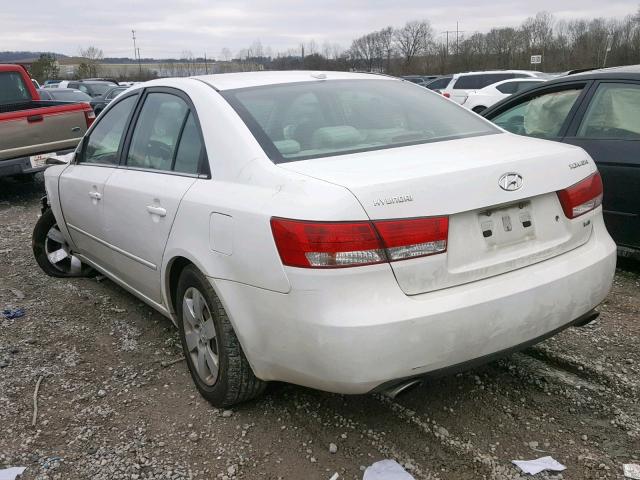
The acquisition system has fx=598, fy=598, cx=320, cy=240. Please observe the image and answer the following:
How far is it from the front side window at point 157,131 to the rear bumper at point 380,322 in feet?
3.65

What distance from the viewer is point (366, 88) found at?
3412 millimetres

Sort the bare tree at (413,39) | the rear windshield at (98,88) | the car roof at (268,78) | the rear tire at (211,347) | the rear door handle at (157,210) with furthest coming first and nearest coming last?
1. the bare tree at (413,39)
2. the rear windshield at (98,88)
3. the car roof at (268,78)
4. the rear door handle at (157,210)
5. the rear tire at (211,347)

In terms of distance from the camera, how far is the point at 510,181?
2422 millimetres

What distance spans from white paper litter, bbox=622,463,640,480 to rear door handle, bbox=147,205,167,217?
7.78 ft

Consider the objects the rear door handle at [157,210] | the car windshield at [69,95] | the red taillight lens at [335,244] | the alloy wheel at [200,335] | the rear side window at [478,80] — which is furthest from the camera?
the car windshield at [69,95]

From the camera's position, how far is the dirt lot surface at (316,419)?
257 centimetres

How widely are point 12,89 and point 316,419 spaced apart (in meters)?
9.68

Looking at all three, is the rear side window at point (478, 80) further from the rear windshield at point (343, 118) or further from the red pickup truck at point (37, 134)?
the rear windshield at point (343, 118)

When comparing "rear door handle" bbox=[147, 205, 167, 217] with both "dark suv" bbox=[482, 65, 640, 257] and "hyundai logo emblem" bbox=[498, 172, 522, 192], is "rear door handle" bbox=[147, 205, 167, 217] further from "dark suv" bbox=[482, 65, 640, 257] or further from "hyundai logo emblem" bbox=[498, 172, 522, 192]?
"dark suv" bbox=[482, 65, 640, 257]

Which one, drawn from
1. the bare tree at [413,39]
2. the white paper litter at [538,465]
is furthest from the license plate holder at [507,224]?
the bare tree at [413,39]

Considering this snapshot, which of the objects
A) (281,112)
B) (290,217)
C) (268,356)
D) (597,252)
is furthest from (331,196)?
(597,252)

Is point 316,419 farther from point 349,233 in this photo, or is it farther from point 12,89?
point 12,89

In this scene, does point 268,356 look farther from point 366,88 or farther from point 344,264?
point 366,88

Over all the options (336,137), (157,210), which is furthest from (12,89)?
(336,137)
